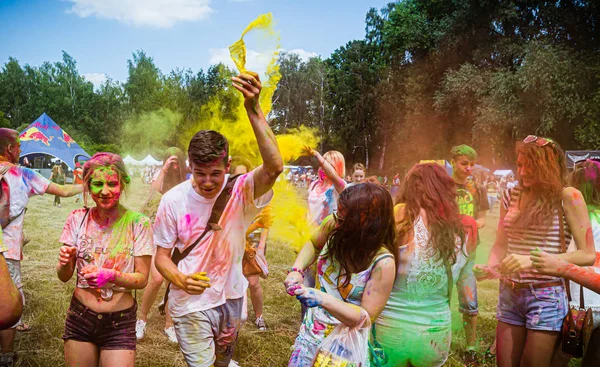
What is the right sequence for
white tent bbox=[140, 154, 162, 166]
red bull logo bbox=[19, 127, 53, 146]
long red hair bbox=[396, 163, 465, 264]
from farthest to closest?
white tent bbox=[140, 154, 162, 166], red bull logo bbox=[19, 127, 53, 146], long red hair bbox=[396, 163, 465, 264]

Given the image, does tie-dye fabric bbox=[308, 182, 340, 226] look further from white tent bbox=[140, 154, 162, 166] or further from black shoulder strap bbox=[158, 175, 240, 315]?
white tent bbox=[140, 154, 162, 166]

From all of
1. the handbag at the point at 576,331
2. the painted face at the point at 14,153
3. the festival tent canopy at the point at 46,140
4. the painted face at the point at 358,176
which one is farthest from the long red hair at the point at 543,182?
the festival tent canopy at the point at 46,140

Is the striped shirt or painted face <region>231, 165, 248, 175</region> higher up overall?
painted face <region>231, 165, 248, 175</region>

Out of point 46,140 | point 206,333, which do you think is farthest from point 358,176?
point 46,140

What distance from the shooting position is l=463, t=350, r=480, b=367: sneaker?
439 centimetres

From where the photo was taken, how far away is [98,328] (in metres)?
2.68

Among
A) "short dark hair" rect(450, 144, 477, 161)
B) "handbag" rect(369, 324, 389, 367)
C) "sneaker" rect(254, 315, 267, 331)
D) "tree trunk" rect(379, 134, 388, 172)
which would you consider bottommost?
"sneaker" rect(254, 315, 267, 331)

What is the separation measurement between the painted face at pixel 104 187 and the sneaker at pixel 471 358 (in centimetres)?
372

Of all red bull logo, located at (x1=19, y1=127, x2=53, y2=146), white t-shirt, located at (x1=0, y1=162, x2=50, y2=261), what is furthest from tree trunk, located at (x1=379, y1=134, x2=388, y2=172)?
white t-shirt, located at (x1=0, y1=162, x2=50, y2=261)

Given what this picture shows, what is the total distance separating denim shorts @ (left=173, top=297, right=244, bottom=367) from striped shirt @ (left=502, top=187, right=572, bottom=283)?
6.46 feet

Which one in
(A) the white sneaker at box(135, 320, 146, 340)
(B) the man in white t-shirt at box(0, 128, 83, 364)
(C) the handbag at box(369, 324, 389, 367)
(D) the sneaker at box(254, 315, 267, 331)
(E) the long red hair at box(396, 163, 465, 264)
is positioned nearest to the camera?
(C) the handbag at box(369, 324, 389, 367)

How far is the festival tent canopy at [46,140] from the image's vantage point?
24.1m

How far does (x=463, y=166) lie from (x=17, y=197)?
4.43 metres

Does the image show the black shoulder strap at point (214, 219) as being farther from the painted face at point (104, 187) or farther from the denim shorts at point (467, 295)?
the denim shorts at point (467, 295)
